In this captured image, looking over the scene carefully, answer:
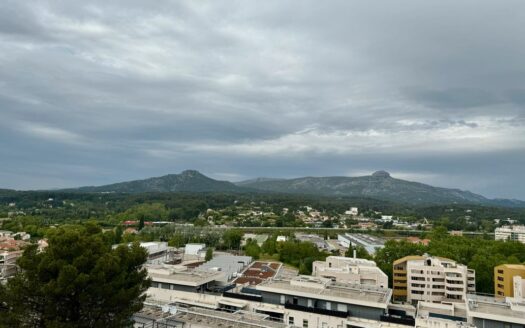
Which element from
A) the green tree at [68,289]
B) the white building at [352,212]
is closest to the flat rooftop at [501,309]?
the green tree at [68,289]

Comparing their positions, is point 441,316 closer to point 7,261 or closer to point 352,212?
point 7,261

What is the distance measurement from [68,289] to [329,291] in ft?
46.8

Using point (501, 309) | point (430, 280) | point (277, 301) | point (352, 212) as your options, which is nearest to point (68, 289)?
point (277, 301)

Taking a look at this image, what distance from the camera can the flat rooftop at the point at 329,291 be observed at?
21281mm

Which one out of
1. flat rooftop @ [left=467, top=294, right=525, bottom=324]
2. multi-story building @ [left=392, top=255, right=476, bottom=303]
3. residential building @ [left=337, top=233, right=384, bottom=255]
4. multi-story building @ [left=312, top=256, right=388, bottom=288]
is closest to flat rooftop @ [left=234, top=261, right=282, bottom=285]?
multi-story building @ [left=312, top=256, right=388, bottom=288]

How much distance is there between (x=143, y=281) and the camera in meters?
16.2

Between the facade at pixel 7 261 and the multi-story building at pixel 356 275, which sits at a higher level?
the multi-story building at pixel 356 275

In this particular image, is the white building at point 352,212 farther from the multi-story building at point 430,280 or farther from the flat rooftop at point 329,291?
the flat rooftop at point 329,291

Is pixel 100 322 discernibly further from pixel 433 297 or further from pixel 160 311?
pixel 433 297

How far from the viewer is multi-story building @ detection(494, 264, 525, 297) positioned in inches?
1185

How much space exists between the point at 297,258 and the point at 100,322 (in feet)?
111

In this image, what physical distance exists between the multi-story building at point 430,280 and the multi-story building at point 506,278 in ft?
7.05

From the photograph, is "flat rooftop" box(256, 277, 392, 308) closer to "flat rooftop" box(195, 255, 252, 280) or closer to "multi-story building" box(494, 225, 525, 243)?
"flat rooftop" box(195, 255, 252, 280)

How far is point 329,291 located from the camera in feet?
74.5
